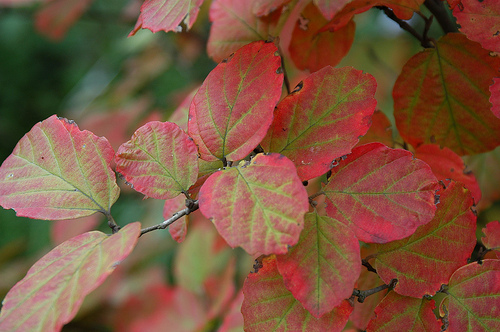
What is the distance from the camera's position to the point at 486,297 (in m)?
0.41

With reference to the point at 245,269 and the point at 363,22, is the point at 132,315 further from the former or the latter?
the point at 363,22

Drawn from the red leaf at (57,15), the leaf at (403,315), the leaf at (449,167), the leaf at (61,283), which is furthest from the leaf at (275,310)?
the red leaf at (57,15)

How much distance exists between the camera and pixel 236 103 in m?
0.43

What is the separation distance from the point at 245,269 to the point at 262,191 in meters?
0.83

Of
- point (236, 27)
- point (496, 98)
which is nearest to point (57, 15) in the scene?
point (236, 27)

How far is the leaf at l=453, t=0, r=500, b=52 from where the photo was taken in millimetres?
438

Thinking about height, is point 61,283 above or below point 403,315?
above

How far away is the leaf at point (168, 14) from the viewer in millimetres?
445

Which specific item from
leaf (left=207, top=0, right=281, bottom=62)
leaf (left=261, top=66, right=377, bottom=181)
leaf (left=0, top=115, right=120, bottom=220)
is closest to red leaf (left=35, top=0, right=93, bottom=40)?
leaf (left=207, top=0, right=281, bottom=62)

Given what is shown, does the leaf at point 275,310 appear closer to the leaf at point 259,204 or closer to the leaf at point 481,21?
the leaf at point 259,204

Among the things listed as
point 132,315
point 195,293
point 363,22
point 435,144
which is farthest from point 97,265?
point 363,22

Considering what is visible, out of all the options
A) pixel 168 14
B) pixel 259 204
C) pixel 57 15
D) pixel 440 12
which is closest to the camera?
pixel 259 204

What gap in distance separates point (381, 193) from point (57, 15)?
128 centimetres

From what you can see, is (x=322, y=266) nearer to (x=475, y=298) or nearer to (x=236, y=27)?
(x=475, y=298)
